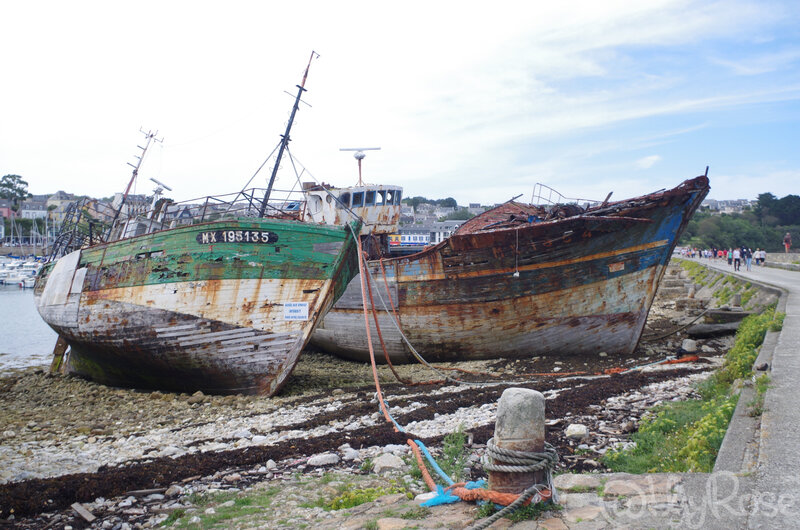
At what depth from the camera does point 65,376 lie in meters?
14.9

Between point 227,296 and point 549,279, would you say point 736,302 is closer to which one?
point 549,279

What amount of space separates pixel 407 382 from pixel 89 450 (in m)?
5.43

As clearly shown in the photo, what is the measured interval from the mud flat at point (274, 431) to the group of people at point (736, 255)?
1714cm

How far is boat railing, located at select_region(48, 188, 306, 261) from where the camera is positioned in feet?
37.6

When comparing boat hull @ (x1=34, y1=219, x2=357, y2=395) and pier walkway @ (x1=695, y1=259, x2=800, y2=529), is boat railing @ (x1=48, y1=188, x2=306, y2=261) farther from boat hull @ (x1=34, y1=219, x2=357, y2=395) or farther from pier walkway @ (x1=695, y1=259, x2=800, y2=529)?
pier walkway @ (x1=695, y1=259, x2=800, y2=529)

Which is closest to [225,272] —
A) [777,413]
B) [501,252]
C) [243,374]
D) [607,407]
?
[243,374]

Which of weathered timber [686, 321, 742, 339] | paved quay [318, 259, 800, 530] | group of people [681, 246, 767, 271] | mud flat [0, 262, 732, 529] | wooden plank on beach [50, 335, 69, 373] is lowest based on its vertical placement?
wooden plank on beach [50, 335, 69, 373]

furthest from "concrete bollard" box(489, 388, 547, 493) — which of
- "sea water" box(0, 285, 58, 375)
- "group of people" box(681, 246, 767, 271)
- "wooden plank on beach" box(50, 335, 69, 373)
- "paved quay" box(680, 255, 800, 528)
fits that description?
"group of people" box(681, 246, 767, 271)

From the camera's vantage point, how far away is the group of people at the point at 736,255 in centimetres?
2714

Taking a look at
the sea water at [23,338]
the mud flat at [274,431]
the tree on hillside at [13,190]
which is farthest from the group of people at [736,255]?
the tree on hillside at [13,190]

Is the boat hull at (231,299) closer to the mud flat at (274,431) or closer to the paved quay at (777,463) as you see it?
the mud flat at (274,431)

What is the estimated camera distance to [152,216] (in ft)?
44.2

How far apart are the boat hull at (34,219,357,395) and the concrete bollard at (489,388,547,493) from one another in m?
7.15

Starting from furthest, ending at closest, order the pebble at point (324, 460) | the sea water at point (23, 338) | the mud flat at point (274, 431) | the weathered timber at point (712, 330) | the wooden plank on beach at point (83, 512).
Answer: the sea water at point (23, 338), the weathered timber at point (712, 330), the pebble at point (324, 460), the mud flat at point (274, 431), the wooden plank on beach at point (83, 512)
